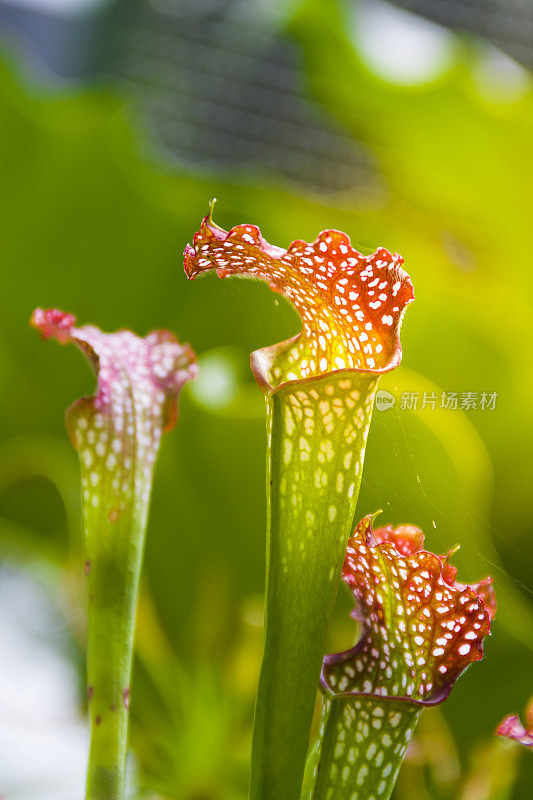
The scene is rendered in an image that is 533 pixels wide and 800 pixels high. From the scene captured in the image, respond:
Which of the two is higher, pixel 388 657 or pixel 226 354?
pixel 226 354

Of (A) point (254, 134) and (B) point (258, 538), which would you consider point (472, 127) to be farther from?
(A) point (254, 134)

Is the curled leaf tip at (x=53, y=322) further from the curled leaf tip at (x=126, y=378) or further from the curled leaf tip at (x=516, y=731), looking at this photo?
the curled leaf tip at (x=516, y=731)

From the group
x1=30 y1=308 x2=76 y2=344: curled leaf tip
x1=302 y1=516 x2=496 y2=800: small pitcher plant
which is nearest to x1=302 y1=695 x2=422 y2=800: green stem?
x1=302 y1=516 x2=496 y2=800: small pitcher plant

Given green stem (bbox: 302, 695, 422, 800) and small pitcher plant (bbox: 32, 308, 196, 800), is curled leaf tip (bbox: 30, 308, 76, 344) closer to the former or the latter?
small pitcher plant (bbox: 32, 308, 196, 800)

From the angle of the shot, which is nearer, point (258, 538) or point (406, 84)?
point (258, 538)

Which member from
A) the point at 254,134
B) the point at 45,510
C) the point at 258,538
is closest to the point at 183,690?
the point at 258,538

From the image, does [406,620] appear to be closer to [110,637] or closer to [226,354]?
[110,637]

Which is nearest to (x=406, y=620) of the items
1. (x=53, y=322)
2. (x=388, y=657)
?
(x=388, y=657)
